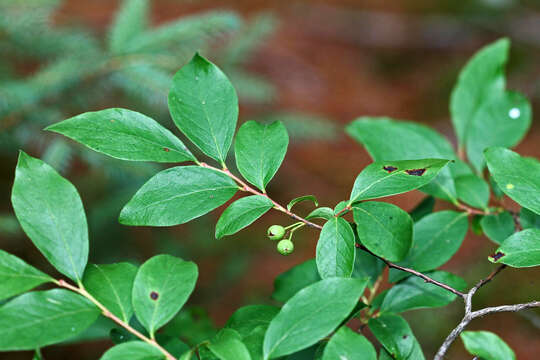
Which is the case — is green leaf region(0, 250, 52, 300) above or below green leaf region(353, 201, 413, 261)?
below

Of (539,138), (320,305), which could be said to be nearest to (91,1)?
(539,138)

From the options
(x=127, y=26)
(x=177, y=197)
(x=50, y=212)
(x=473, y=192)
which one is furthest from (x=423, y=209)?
(x=127, y=26)

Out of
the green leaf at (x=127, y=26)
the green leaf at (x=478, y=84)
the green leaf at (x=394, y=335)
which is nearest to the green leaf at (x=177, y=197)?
Answer: the green leaf at (x=394, y=335)

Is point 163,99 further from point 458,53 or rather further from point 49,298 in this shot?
point 458,53

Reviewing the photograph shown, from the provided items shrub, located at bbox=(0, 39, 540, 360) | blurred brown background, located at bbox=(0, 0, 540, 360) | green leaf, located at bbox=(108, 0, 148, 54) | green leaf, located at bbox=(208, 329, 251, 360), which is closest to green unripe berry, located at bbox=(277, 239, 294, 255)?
shrub, located at bbox=(0, 39, 540, 360)

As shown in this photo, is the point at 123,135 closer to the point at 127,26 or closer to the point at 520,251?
the point at 520,251

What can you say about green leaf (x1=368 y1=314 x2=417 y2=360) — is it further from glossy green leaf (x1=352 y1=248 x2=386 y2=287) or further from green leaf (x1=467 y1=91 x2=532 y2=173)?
green leaf (x1=467 y1=91 x2=532 y2=173)
